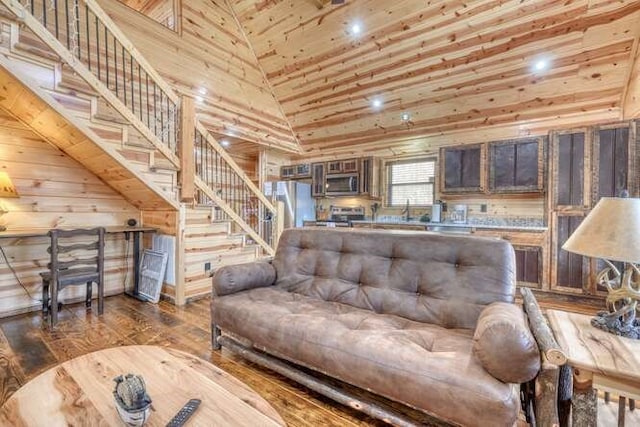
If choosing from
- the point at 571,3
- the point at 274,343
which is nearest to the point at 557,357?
the point at 274,343

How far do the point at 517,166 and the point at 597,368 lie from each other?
153 inches

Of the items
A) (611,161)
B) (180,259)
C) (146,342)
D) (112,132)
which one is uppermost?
(112,132)

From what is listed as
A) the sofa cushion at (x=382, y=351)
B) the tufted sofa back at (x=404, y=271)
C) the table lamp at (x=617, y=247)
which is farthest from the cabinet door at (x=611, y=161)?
the sofa cushion at (x=382, y=351)

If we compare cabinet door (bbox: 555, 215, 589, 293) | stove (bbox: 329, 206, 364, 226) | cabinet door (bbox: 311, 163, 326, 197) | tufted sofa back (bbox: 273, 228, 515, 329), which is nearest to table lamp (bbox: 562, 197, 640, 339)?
tufted sofa back (bbox: 273, 228, 515, 329)

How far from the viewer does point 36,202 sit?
3287mm

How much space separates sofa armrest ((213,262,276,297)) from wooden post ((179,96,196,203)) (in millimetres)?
1526

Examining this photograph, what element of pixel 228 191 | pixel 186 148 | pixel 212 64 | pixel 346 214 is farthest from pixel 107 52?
pixel 346 214

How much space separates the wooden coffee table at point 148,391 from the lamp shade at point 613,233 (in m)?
1.40

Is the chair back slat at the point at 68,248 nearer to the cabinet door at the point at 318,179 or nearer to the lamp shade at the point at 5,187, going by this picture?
the lamp shade at the point at 5,187

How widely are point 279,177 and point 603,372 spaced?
21.1ft

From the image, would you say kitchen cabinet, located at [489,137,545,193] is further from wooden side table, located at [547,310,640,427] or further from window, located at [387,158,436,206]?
wooden side table, located at [547,310,640,427]

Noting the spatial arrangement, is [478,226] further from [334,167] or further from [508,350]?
[508,350]

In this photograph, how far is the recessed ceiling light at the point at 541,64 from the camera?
3.85 metres

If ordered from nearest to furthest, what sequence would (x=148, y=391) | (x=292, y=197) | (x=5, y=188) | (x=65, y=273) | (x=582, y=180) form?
(x=148, y=391) → (x=5, y=188) → (x=65, y=273) → (x=582, y=180) → (x=292, y=197)
